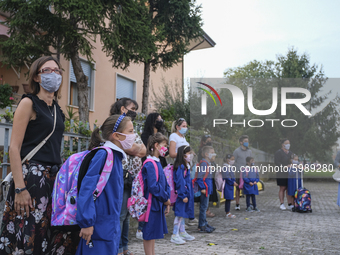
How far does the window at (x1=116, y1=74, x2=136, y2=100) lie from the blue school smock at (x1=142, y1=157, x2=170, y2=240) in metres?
14.0

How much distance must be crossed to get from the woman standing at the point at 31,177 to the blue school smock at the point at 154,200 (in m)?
1.80

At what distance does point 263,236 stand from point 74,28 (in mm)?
8374

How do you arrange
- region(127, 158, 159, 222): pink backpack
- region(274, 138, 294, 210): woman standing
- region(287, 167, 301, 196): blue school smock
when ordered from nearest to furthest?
region(127, 158, 159, 222): pink backpack → region(287, 167, 301, 196): blue school smock → region(274, 138, 294, 210): woman standing

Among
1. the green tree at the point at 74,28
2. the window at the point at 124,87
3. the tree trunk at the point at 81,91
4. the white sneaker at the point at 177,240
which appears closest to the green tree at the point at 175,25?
the green tree at the point at 74,28

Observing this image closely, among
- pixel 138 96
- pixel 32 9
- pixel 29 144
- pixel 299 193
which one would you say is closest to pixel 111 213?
pixel 29 144

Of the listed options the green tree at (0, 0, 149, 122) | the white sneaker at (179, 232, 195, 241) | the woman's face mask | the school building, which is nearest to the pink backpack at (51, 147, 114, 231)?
the woman's face mask

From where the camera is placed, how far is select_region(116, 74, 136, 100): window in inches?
713

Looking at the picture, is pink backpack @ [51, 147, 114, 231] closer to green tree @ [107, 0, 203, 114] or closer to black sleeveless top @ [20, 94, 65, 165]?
black sleeveless top @ [20, 94, 65, 165]

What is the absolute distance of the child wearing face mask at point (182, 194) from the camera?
563 centimetres

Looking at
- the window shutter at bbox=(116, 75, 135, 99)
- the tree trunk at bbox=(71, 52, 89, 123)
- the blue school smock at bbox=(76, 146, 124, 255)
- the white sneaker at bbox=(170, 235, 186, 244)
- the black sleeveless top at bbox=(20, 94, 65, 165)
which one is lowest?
the white sneaker at bbox=(170, 235, 186, 244)

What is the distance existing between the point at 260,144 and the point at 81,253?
2072cm

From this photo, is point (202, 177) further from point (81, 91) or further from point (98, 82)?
point (98, 82)

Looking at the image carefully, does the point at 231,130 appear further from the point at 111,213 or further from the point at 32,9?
the point at 111,213

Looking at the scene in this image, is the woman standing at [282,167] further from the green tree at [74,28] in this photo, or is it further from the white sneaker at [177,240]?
the green tree at [74,28]
